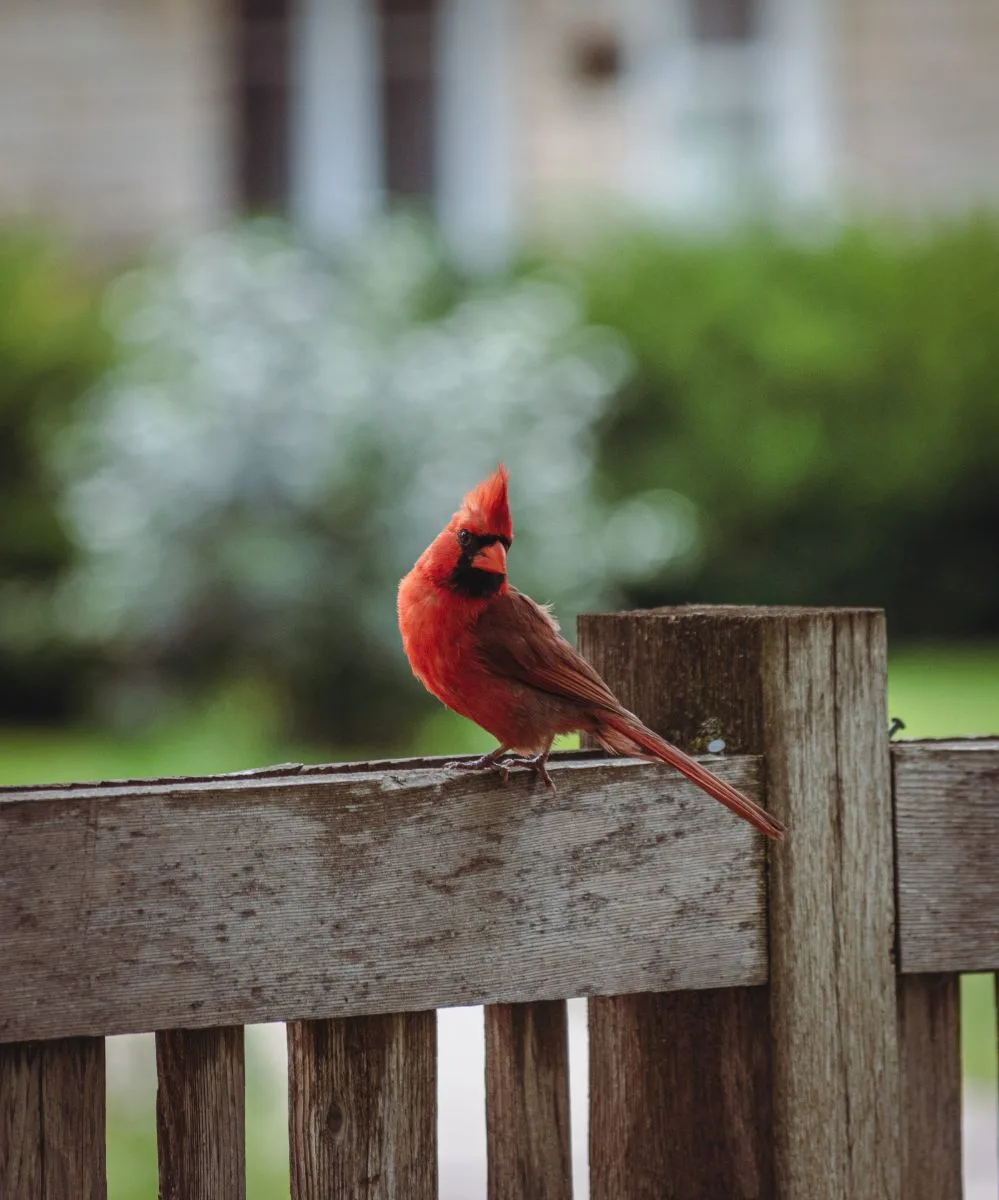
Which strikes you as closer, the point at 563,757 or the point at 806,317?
the point at 563,757

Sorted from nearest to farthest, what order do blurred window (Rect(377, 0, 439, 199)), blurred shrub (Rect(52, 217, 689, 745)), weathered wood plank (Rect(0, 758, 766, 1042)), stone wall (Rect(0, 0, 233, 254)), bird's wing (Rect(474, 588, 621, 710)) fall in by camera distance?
weathered wood plank (Rect(0, 758, 766, 1042)) < bird's wing (Rect(474, 588, 621, 710)) < blurred shrub (Rect(52, 217, 689, 745)) < stone wall (Rect(0, 0, 233, 254)) < blurred window (Rect(377, 0, 439, 199))

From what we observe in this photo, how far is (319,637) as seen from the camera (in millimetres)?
8055

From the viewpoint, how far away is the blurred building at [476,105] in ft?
38.2

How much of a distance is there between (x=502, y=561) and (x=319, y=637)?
5.81 m

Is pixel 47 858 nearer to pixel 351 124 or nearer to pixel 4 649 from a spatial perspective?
pixel 4 649

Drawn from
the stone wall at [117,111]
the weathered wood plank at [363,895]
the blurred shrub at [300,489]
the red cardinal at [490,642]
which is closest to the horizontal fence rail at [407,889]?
the weathered wood plank at [363,895]

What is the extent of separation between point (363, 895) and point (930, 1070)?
66 centimetres

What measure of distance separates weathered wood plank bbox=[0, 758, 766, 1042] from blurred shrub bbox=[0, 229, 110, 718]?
7.58 meters

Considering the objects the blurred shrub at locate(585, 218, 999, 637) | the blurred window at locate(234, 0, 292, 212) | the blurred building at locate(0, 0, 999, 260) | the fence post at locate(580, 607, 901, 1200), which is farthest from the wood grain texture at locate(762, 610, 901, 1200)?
the blurred window at locate(234, 0, 292, 212)

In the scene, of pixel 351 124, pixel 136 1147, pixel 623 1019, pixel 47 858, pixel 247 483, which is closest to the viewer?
pixel 47 858

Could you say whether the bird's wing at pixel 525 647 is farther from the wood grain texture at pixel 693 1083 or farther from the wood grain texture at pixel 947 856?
the wood grain texture at pixel 947 856

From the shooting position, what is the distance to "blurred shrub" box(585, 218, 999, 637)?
392 inches

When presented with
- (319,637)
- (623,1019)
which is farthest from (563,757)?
(319,637)

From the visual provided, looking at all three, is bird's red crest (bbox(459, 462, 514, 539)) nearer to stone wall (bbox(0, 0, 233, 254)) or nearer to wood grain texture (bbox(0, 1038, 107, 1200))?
wood grain texture (bbox(0, 1038, 107, 1200))
